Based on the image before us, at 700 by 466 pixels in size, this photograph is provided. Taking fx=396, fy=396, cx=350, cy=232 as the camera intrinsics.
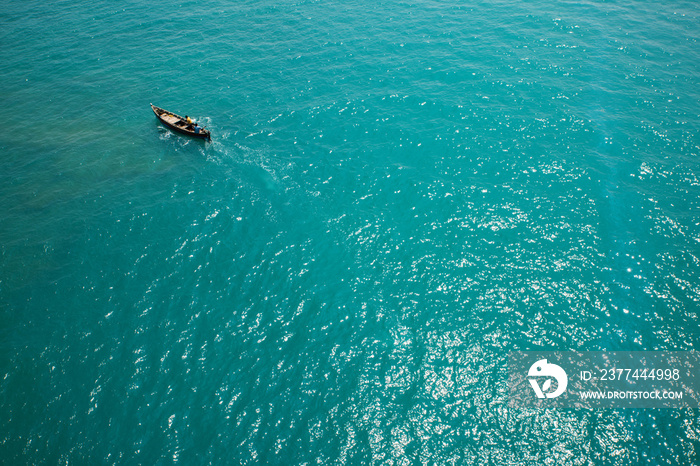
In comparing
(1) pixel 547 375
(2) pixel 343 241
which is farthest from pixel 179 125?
(1) pixel 547 375

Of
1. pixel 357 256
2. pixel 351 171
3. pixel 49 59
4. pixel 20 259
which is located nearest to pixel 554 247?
pixel 357 256

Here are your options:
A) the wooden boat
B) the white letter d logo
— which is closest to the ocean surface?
the wooden boat

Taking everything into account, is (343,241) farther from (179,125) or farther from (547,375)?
(179,125)

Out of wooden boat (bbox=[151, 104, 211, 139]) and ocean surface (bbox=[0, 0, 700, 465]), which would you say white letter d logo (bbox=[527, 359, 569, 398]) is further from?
wooden boat (bbox=[151, 104, 211, 139])

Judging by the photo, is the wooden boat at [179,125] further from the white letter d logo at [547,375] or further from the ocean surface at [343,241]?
the white letter d logo at [547,375]

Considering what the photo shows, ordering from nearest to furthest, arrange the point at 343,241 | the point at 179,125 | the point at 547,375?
1. the point at 547,375
2. the point at 343,241
3. the point at 179,125

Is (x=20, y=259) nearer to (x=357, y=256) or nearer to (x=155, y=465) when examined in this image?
(x=155, y=465)
